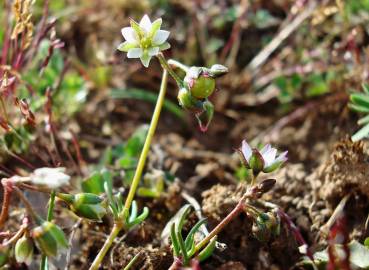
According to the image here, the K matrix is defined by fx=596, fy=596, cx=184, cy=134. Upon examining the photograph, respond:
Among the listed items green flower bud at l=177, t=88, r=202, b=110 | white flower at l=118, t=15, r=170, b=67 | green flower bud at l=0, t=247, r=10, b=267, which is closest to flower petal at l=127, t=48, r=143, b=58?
white flower at l=118, t=15, r=170, b=67

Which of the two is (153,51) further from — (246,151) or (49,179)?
(49,179)

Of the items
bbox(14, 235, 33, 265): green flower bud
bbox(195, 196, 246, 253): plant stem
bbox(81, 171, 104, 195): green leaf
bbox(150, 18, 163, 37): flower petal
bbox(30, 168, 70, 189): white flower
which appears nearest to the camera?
bbox(30, 168, 70, 189): white flower

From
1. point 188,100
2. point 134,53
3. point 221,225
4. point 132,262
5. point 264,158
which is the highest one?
point 134,53

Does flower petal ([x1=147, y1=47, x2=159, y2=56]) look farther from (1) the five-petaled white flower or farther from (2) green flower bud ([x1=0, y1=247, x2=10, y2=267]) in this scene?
(2) green flower bud ([x1=0, y1=247, x2=10, y2=267])

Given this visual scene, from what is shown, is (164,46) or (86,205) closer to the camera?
(86,205)

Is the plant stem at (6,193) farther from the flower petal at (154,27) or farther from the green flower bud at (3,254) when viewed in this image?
the flower petal at (154,27)

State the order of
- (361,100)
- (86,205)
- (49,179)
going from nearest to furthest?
1. (49,179)
2. (86,205)
3. (361,100)

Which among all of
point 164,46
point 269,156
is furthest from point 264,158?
point 164,46

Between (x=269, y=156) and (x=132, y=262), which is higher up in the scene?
(x=269, y=156)
